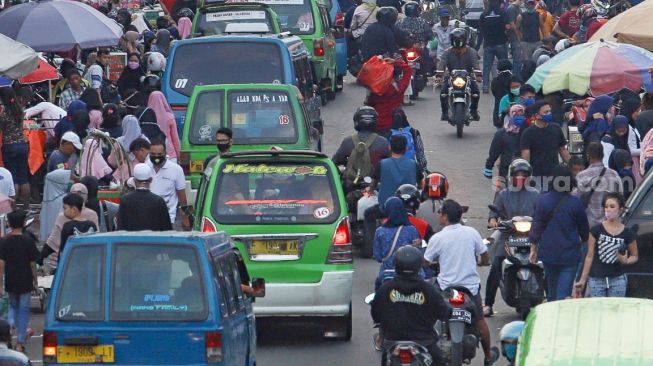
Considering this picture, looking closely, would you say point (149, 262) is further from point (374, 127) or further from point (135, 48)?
point (135, 48)

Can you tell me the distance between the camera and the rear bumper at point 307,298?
15086 millimetres

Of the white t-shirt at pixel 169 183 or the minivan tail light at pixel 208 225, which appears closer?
the minivan tail light at pixel 208 225

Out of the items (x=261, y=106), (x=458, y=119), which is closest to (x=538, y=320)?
(x=261, y=106)

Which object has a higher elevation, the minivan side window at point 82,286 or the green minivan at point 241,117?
the minivan side window at point 82,286

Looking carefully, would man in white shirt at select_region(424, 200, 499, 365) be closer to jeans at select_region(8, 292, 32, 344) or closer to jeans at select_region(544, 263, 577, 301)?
jeans at select_region(544, 263, 577, 301)

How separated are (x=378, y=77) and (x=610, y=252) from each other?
1097 centimetres

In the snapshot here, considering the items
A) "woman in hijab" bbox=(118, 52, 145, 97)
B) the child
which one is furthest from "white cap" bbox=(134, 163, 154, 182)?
"woman in hijab" bbox=(118, 52, 145, 97)

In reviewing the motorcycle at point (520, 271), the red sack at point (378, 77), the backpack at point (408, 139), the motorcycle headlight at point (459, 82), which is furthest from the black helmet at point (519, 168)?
the motorcycle headlight at point (459, 82)

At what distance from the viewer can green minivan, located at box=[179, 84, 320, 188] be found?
64.2ft

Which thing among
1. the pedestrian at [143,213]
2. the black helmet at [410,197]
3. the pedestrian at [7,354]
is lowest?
the pedestrian at [143,213]

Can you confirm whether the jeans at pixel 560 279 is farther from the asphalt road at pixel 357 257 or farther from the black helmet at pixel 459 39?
the black helmet at pixel 459 39

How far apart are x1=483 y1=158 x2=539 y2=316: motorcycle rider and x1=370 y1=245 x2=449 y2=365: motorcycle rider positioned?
4.59m

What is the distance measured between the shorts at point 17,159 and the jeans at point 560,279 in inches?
324

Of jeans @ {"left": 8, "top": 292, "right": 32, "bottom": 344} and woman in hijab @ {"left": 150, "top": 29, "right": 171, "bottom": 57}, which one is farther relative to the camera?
woman in hijab @ {"left": 150, "top": 29, "right": 171, "bottom": 57}
